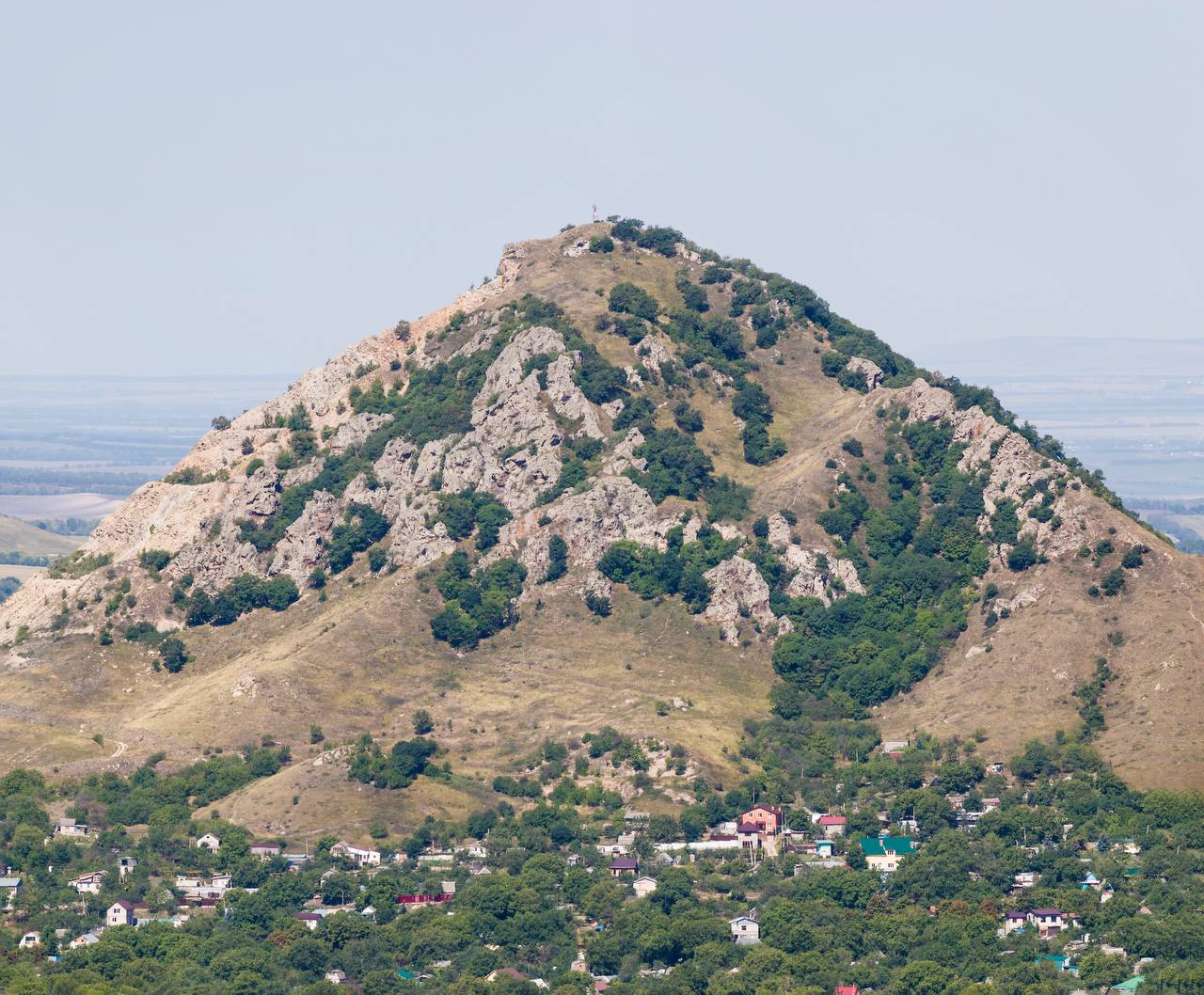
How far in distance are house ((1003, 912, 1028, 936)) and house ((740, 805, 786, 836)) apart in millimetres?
23183

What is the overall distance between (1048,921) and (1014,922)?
204 centimetres

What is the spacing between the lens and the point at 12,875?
185125mm

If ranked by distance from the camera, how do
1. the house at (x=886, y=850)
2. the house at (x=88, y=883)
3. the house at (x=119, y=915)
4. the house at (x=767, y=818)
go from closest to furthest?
1. the house at (x=119, y=915)
2. the house at (x=88, y=883)
3. the house at (x=886, y=850)
4. the house at (x=767, y=818)

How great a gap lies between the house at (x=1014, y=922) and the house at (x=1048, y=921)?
39 centimetres

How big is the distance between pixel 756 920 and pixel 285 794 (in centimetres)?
3878

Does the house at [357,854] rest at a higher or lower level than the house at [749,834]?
→ lower

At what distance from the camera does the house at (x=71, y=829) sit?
191 m

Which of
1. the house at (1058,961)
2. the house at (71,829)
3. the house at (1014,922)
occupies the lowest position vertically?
the house at (71,829)

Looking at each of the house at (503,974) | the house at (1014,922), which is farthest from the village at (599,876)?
the house at (503,974)

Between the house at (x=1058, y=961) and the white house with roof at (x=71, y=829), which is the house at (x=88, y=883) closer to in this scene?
the white house with roof at (x=71, y=829)

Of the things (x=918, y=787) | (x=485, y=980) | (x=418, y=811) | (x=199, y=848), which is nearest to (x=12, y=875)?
(x=199, y=848)

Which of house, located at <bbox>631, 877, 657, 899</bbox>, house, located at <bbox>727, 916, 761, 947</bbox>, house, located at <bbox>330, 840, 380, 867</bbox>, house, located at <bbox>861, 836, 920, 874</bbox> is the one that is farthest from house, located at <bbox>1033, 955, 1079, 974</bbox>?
house, located at <bbox>330, 840, 380, 867</bbox>

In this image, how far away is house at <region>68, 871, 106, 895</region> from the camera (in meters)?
182

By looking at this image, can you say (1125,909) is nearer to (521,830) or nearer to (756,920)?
(756,920)
